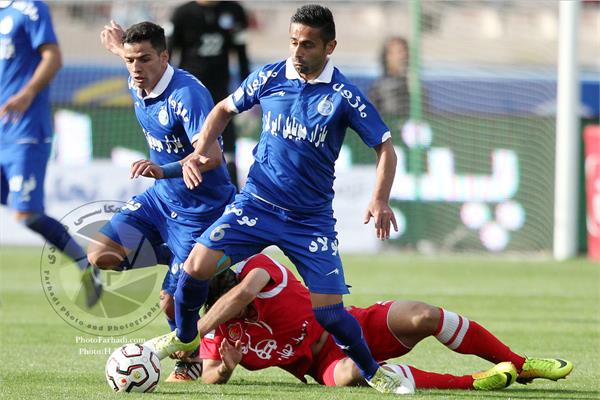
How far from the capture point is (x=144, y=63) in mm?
6820

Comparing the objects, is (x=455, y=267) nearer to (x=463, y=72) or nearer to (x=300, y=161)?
(x=463, y=72)

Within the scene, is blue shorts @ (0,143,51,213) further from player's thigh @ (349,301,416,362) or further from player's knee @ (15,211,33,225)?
player's thigh @ (349,301,416,362)

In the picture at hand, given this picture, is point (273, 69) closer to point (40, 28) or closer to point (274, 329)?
point (274, 329)

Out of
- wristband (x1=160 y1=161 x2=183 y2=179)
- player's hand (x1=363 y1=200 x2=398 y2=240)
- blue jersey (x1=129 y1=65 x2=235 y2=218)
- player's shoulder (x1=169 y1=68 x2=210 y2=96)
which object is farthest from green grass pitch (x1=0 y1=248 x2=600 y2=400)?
player's shoulder (x1=169 y1=68 x2=210 y2=96)

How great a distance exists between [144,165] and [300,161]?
0.84 metres

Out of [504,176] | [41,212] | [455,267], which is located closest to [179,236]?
[41,212]

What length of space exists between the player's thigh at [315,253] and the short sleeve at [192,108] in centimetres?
84

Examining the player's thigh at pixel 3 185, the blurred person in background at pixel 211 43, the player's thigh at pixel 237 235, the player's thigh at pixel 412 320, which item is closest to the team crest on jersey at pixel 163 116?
the player's thigh at pixel 237 235

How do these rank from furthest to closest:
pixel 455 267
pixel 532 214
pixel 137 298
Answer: pixel 532 214, pixel 455 267, pixel 137 298

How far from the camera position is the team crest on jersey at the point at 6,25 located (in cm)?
908

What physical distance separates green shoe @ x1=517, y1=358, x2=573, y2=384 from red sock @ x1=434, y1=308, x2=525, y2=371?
46 millimetres

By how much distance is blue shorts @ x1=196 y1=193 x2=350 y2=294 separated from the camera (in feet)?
19.9

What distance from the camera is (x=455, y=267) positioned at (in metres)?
13.4

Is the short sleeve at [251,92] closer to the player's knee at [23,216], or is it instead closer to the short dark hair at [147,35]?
the short dark hair at [147,35]
